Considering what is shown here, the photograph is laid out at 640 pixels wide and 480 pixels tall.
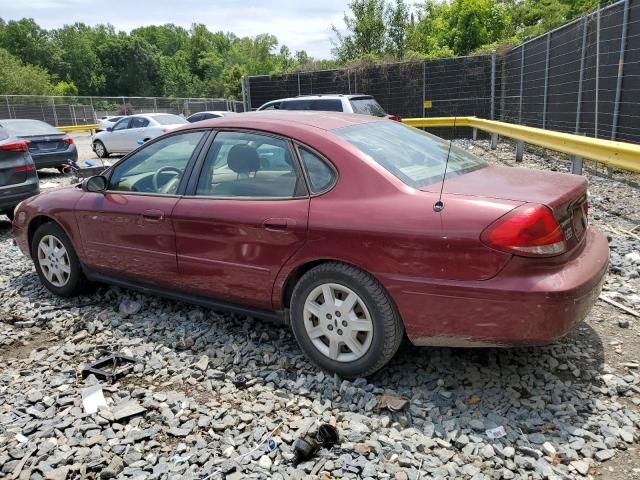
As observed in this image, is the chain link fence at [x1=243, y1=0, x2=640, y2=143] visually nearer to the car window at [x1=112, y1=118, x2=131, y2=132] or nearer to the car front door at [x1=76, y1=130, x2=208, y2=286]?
the car window at [x1=112, y1=118, x2=131, y2=132]

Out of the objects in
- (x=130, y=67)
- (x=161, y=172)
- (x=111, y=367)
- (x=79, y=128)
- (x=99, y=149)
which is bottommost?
(x=111, y=367)

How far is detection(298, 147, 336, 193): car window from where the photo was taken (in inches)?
129

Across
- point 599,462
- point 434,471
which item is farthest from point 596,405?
point 434,471

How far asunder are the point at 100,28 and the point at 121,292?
138673mm

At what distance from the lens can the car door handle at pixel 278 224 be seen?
3.29m

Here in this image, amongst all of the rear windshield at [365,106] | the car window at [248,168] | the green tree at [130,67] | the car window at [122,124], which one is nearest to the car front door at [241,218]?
the car window at [248,168]

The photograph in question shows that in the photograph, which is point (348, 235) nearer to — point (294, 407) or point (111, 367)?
point (294, 407)

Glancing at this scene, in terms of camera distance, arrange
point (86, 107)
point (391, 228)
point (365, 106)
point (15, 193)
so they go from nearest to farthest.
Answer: point (391, 228)
point (15, 193)
point (365, 106)
point (86, 107)

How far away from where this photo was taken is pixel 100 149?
18156mm

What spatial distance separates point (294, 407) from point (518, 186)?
6.00 ft

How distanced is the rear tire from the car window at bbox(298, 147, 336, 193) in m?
16.3

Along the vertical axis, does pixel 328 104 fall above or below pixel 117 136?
above

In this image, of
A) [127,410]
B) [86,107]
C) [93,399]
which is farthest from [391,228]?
[86,107]

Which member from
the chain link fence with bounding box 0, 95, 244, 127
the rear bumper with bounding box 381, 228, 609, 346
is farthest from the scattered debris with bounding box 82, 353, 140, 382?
the chain link fence with bounding box 0, 95, 244, 127
